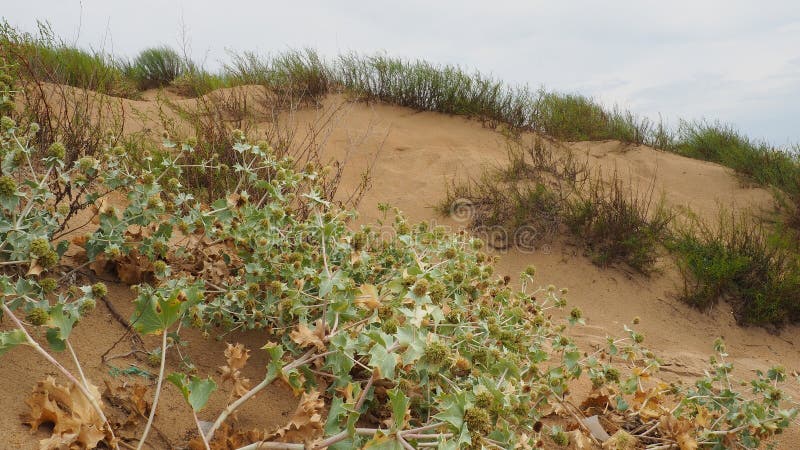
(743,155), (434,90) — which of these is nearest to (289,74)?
(434,90)

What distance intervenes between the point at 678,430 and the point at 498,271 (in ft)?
9.77

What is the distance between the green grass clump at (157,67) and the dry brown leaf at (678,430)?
11.6m

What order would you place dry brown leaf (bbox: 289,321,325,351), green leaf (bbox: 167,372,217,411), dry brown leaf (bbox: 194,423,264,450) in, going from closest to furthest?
green leaf (bbox: 167,372,217,411) < dry brown leaf (bbox: 194,423,264,450) < dry brown leaf (bbox: 289,321,325,351)

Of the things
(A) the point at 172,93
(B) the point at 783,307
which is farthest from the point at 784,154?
(A) the point at 172,93

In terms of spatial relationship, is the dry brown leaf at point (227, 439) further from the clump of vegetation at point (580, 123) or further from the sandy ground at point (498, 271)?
the clump of vegetation at point (580, 123)

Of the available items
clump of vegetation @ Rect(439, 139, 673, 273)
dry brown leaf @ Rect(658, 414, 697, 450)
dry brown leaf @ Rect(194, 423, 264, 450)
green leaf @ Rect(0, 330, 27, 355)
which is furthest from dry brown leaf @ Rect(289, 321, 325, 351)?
clump of vegetation @ Rect(439, 139, 673, 273)

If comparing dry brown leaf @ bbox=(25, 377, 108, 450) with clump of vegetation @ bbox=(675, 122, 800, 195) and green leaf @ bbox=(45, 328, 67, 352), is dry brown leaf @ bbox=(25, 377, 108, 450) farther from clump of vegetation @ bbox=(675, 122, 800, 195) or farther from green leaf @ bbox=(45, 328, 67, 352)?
clump of vegetation @ bbox=(675, 122, 800, 195)

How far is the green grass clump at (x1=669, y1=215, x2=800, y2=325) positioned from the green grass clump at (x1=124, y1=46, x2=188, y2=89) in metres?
10.3

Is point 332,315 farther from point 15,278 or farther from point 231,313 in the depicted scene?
point 15,278

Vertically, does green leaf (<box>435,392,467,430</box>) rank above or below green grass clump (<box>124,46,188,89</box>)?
below

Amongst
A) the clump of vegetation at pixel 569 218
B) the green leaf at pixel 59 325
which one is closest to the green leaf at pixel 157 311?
the green leaf at pixel 59 325

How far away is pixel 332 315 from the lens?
227 centimetres

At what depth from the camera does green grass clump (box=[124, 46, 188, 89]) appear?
12.3m

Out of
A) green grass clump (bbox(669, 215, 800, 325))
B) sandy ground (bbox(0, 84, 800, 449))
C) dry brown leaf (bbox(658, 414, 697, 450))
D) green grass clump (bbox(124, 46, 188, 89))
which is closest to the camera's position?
sandy ground (bbox(0, 84, 800, 449))
